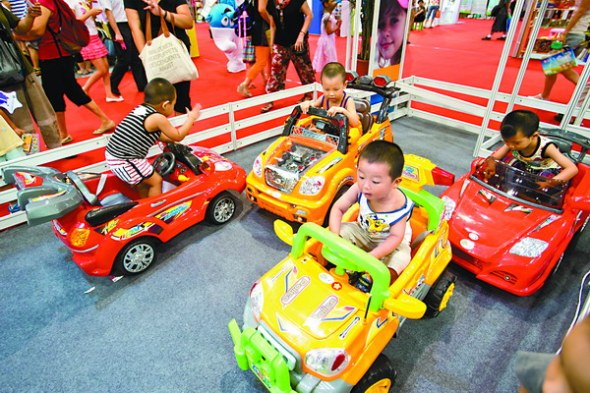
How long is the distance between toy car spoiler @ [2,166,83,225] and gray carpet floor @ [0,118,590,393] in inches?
30.9

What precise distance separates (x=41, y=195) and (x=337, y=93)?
2.56 metres

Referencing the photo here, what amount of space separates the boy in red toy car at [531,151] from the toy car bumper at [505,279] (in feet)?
2.61

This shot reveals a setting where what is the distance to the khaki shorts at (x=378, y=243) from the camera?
1991 mm

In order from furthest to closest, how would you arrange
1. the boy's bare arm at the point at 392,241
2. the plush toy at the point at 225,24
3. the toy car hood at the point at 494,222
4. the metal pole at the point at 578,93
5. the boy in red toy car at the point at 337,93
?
the plush toy at the point at 225,24, the metal pole at the point at 578,93, the boy in red toy car at the point at 337,93, the toy car hood at the point at 494,222, the boy's bare arm at the point at 392,241

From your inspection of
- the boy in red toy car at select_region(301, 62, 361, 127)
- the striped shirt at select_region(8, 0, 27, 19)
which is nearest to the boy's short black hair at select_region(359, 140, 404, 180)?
the boy in red toy car at select_region(301, 62, 361, 127)

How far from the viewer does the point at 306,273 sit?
1.85m

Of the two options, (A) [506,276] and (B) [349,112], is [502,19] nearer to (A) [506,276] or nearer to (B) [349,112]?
(B) [349,112]

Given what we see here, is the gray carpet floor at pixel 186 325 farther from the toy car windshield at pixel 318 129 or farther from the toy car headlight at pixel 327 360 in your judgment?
the toy car windshield at pixel 318 129

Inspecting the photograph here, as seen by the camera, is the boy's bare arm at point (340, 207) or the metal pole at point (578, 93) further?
the metal pole at point (578, 93)

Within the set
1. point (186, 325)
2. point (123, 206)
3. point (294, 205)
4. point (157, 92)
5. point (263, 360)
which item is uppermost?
point (157, 92)

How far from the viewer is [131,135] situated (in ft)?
8.81

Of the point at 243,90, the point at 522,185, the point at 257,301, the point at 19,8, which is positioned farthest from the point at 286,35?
the point at 257,301

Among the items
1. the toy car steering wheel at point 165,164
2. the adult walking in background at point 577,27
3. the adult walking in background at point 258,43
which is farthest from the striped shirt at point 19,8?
the adult walking in background at point 577,27

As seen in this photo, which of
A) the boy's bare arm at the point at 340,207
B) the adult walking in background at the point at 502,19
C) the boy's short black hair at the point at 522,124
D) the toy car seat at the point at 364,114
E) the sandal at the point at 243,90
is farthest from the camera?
the adult walking in background at the point at 502,19
